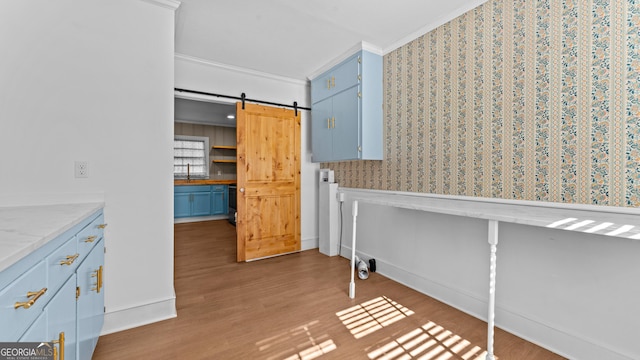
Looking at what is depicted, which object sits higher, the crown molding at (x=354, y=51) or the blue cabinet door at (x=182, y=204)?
the crown molding at (x=354, y=51)

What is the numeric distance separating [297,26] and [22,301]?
Result: 8.92 feet

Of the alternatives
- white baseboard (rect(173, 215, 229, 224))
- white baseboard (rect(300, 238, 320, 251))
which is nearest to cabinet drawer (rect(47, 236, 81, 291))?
white baseboard (rect(300, 238, 320, 251))

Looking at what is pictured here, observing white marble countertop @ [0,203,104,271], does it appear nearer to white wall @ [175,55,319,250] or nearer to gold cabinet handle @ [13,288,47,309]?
gold cabinet handle @ [13,288,47,309]

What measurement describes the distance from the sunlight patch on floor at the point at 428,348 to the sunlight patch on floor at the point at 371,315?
0.19m

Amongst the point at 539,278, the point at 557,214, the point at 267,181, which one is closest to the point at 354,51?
the point at 267,181

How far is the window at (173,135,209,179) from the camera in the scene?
689cm

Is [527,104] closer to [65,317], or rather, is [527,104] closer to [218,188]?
[65,317]

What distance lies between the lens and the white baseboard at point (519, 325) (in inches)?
65.4

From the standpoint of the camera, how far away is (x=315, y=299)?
2.55 metres

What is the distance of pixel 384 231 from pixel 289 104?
229 centimetres

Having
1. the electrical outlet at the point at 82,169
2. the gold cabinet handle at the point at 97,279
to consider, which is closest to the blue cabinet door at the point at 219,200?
the electrical outlet at the point at 82,169

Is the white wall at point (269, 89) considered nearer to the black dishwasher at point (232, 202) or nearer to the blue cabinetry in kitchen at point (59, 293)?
the blue cabinetry in kitchen at point (59, 293)

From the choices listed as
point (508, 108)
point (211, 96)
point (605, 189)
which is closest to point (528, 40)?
point (508, 108)

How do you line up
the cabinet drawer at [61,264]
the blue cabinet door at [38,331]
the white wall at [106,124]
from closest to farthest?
the blue cabinet door at [38,331], the cabinet drawer at [61,264], the white wall at [106,124]
